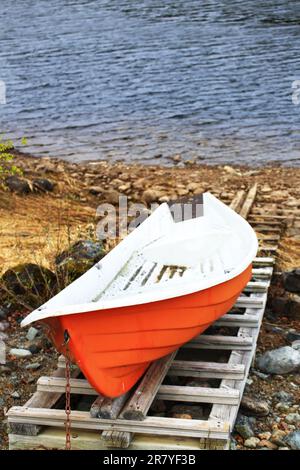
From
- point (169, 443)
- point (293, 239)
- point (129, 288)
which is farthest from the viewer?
point (293, 239)

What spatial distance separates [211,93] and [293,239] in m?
10.6

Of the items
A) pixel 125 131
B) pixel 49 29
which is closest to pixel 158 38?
pixel 49 29

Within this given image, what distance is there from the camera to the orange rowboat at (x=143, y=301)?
493 cm

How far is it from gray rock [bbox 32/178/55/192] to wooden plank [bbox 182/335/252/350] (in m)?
5.10

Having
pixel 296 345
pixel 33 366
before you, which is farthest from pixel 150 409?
pixel 296 345

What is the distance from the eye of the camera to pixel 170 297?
201 inches

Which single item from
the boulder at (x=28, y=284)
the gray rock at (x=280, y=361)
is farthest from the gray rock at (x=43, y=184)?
the gray rock at (x=280, y=361)

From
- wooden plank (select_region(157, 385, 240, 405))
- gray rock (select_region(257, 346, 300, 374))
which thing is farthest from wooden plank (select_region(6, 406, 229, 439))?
gray rock (select_region(257, 346, 300, 374))

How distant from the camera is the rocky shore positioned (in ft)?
18.6

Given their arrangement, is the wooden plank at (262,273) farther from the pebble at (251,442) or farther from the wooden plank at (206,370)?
the pebble at (251,442)

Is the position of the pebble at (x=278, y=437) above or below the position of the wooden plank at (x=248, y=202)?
above

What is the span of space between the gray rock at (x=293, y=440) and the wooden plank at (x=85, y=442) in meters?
0.71

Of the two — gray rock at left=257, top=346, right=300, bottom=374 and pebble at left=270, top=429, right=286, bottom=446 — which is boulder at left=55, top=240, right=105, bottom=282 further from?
pebble at left=270, top=429, right=286, bottom=446
